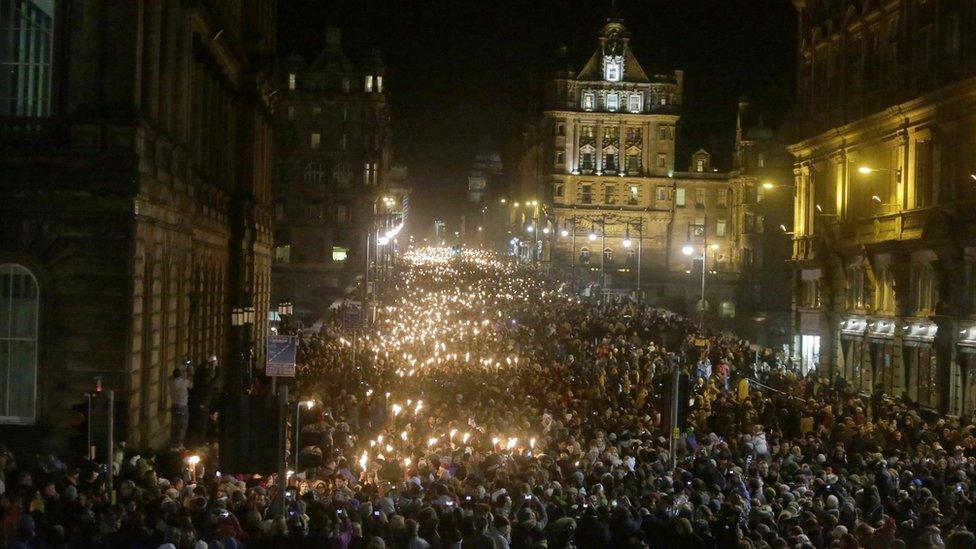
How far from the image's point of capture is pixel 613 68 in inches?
5305

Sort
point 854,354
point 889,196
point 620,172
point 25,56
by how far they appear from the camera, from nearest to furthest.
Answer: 1. point 25,56
2. point 889,196
3. point 854,354
4. point 620,172

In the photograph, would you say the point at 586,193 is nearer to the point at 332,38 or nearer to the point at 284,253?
the point at 332,38

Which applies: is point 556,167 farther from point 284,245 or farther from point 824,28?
point 824,28

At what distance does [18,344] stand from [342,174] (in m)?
80.5

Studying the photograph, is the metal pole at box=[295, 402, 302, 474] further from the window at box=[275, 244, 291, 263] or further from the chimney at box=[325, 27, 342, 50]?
the chimney at box=[325, 27, 342, 50]

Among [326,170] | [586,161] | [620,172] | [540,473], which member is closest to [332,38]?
[326,170]

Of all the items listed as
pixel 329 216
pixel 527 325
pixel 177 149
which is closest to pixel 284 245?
pixel 329 216

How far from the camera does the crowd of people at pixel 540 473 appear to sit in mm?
15594

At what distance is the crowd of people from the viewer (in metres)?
15.6

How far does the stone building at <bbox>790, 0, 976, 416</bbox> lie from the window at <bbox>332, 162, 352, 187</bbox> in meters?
53.1

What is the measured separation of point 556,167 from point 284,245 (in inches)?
1621

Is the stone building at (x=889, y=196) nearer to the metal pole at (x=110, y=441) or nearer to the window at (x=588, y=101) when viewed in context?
the metal pole at (x=110, y=441)

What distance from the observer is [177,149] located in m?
28.8

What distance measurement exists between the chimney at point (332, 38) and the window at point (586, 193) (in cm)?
3697
